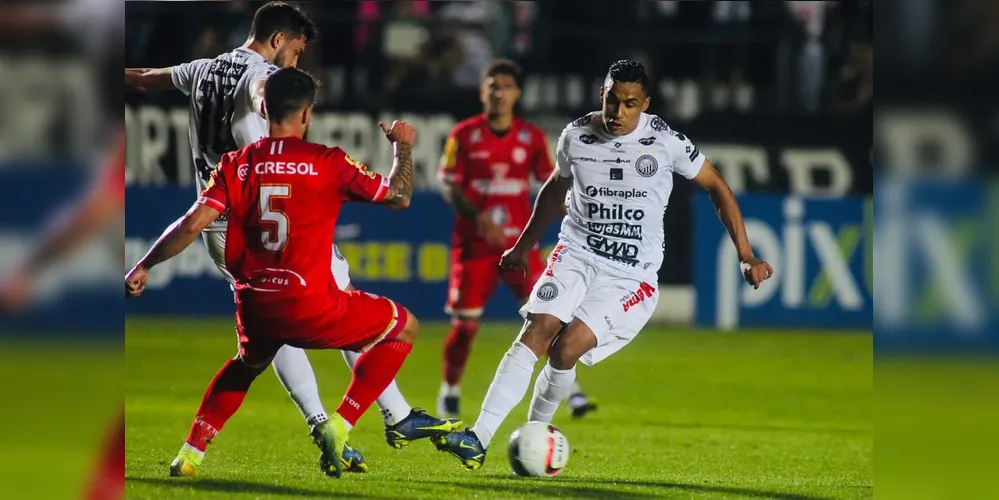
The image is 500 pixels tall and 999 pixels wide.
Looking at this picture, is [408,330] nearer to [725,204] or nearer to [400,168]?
[400,168]

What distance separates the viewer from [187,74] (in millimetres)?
5465

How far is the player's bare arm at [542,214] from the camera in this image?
18.4 ft

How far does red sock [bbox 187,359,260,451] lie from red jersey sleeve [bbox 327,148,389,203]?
82 centimetres

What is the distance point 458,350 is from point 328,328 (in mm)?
3327

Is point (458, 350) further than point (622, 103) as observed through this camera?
Yes

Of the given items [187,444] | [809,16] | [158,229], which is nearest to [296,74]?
[187,444]

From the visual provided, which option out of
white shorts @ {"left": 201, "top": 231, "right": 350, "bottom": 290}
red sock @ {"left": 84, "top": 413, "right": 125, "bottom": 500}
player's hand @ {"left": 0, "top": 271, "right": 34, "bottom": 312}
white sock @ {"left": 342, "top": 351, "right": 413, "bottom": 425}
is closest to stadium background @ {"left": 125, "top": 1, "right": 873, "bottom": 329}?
white shorts @ {"left": 201, "top": 231, "right": 350, "bottom": 290}

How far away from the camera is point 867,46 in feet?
43.1

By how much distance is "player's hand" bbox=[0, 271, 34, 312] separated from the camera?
6.99 feet

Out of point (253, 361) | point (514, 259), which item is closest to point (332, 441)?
point (253, 361)

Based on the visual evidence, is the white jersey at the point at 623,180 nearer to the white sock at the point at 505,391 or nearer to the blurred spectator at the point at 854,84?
the white sock at the point at 505,391

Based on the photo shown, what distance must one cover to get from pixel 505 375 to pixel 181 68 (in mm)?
1888

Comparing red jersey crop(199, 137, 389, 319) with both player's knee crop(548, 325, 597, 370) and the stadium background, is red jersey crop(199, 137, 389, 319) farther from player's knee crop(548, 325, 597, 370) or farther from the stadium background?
the stadium background

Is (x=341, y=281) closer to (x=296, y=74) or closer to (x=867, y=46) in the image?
(x=296, y=74)
